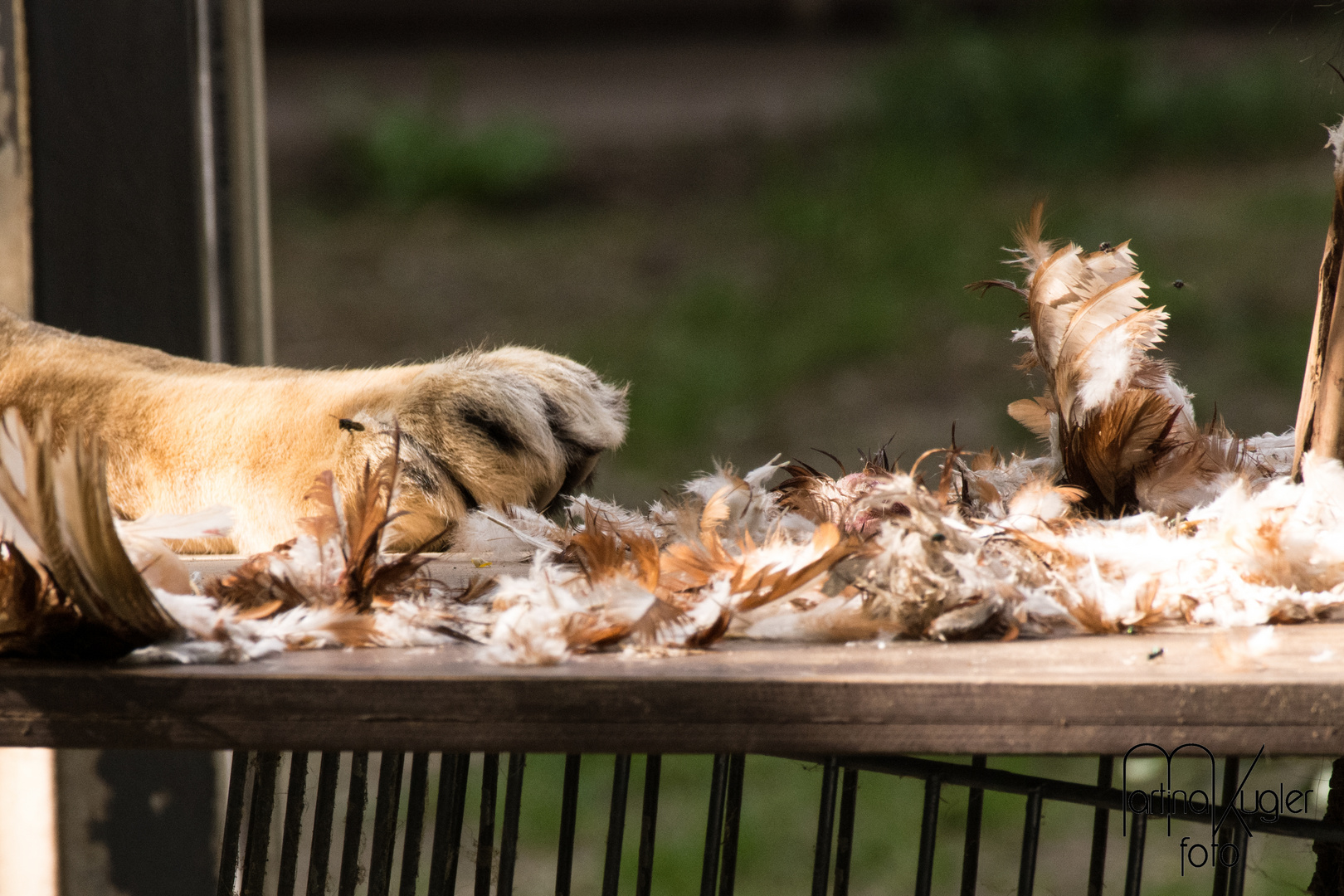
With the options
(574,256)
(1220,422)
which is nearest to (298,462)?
(1220,422)

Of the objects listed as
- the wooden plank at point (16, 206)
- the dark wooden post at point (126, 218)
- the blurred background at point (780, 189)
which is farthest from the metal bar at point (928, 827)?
the blurred background at point (780, 189)

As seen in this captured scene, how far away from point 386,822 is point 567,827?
0.32 ft

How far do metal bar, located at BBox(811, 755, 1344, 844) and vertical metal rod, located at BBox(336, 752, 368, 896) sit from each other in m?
0.23

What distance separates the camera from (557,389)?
795mm

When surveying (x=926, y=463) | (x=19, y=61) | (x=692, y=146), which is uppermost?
(x=692, y=146)

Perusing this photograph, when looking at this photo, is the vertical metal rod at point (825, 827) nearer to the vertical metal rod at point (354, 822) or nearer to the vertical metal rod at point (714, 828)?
the vertical metal rod at point (714, 828)

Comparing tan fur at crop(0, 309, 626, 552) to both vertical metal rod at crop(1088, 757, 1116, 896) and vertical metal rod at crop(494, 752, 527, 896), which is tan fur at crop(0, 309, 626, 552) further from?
vertical metal rod at crop(1088, 757, 1116, 896)

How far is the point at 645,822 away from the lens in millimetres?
618

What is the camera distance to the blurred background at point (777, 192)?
175 inches

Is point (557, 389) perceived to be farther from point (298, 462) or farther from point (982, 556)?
point (982, 556)

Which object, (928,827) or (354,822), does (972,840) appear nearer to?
(928,827)

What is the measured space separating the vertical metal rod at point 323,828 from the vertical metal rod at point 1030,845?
334 millimetres

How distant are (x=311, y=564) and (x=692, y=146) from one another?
5.50 m

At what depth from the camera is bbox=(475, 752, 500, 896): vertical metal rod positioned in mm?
647
